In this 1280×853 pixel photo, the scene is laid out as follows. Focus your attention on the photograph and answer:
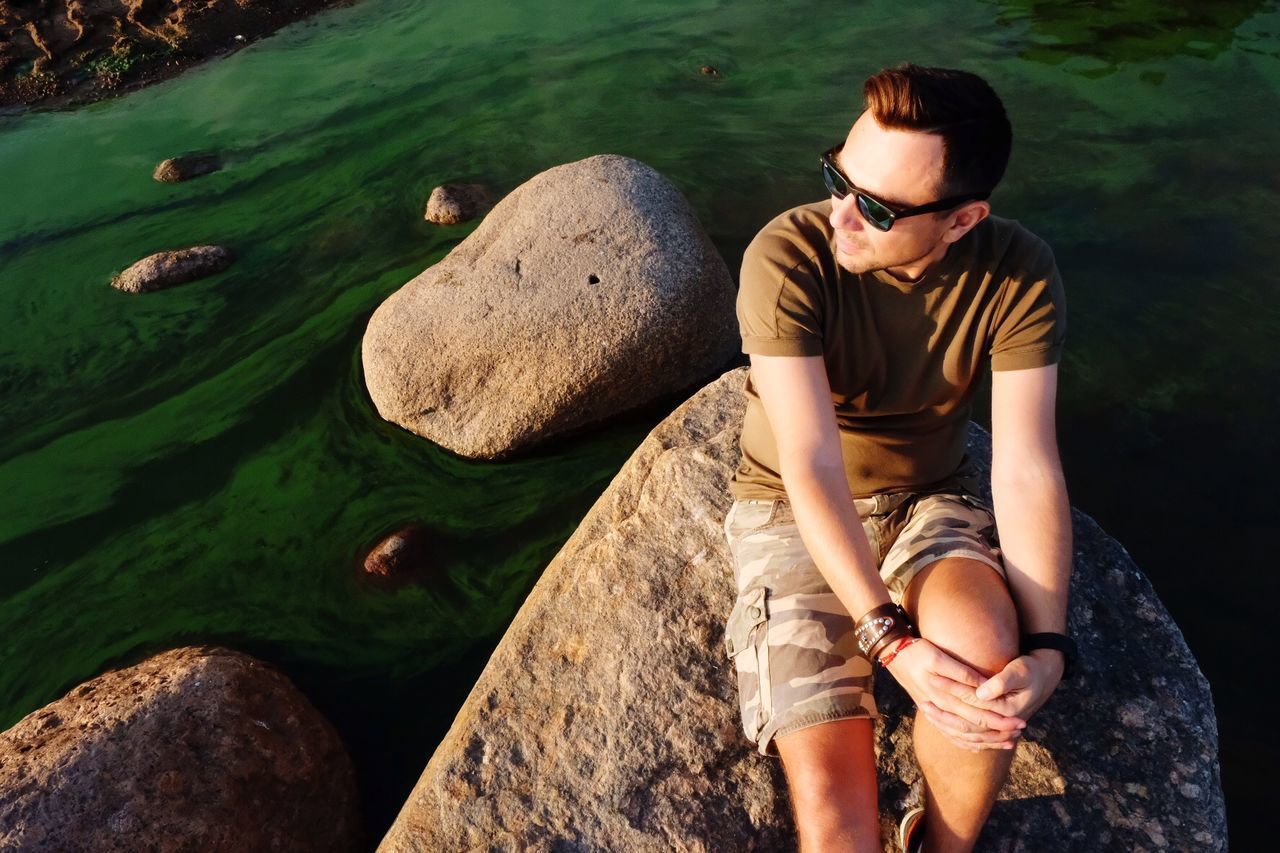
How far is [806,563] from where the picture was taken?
7.36 ft

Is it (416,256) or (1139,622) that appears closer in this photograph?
(1139,622)

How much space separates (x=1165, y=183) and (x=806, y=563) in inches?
179

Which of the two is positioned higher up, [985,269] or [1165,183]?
[985,269]

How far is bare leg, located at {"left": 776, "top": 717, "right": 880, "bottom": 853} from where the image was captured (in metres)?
1.95

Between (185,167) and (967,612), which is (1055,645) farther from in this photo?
(185,167)

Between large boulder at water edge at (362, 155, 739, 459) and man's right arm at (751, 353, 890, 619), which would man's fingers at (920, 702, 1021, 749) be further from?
large boulder at water edge at (362, 155, 739, 459)

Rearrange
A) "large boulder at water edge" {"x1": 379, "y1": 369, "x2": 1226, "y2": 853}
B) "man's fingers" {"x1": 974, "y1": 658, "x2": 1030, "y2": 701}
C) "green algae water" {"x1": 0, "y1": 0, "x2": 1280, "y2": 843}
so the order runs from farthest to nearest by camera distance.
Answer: "green algae water" {"x1": 0, "y1": 0, "x2": 1280, "y2": 843}
"large boulder at water edge" {"x1": 379, "y1": 369, "x2": 1226, "y2": 853}
"man's fingers" {"x1": 974, "y1": 658, "x2": 1030, "y2": 701}

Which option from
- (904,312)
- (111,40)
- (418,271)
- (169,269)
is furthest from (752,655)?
(111,40)

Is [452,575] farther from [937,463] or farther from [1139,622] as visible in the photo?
[1139,622]

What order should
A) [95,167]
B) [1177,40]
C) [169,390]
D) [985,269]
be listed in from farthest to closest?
1. [1177,40]
2. [95,167]
3. [169,390]
4. [985,269]

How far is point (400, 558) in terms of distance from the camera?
3648 millimetres

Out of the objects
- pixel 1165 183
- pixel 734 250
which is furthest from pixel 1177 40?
pixel 734 250

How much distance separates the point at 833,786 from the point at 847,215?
3.95 ft

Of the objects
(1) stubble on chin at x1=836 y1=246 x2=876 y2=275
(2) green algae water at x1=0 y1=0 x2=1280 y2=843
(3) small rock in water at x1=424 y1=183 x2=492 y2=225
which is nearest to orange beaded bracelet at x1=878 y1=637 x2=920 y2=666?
(1) stubble on chin at x1=836 y1=246 x2=876 y2=275
